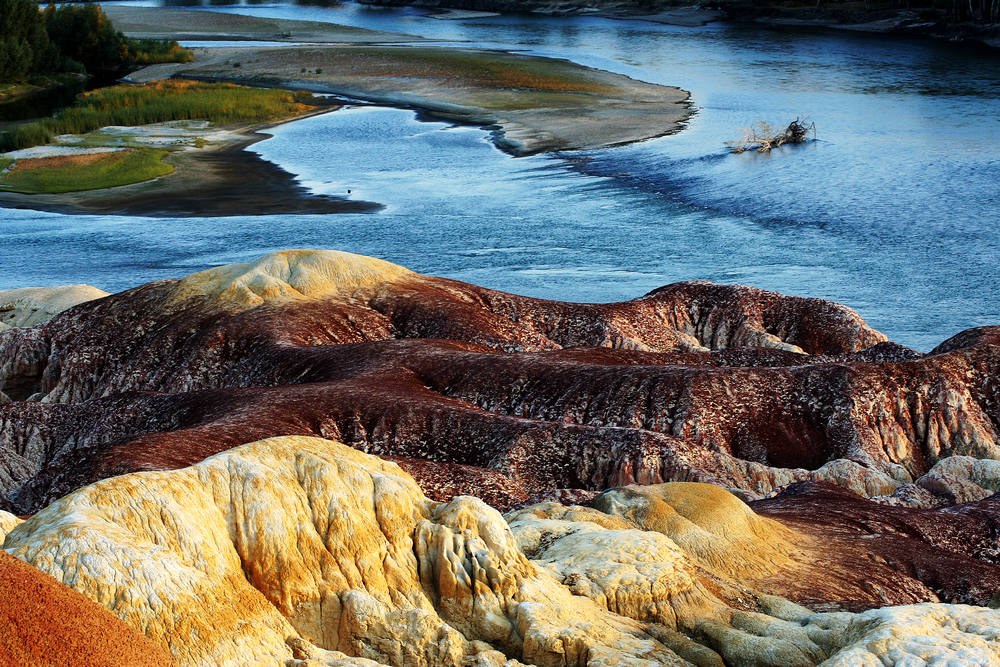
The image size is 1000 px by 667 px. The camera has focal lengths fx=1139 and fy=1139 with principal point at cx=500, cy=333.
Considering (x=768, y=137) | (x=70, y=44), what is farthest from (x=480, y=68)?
(x=70, y=44)

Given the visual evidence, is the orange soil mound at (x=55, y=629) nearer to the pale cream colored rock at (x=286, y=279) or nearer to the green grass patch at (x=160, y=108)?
the pale cream colored rock at (x=286, y=279)

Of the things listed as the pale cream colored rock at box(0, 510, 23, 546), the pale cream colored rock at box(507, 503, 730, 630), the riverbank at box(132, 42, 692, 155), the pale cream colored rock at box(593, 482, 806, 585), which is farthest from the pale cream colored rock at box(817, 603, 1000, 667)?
the riverbank at box(132, 42, 692, 155)

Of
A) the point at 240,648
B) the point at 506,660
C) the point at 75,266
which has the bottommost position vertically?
the point at 75,266

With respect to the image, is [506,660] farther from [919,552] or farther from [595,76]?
[595,76]

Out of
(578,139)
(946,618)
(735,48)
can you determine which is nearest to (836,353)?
(946,618)

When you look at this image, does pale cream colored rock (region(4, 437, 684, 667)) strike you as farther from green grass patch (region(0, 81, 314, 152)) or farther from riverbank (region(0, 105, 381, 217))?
green grass patch (region(0, 81, 314, 152))

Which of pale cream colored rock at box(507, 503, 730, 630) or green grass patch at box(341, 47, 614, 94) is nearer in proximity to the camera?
pale cream colored rock at box(507, 503, 730, 630)

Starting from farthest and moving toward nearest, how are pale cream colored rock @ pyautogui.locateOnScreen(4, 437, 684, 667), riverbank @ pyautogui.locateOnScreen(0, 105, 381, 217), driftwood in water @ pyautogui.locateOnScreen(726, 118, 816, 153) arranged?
driftwood in water @ pyautogui.locateOnScreen(726, 118, 816, 153), riverbank @ pyautogui.locateOnScreen(0, 105, 381, 217), pale cream colored rock @ pyautogui.locateOnScreen(4, 437, 684, 667)
